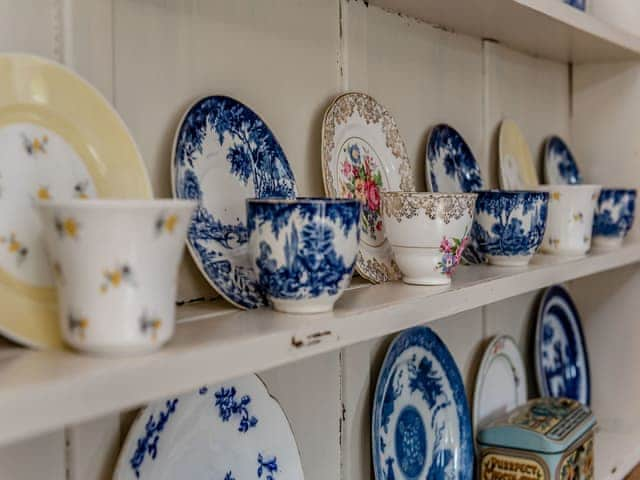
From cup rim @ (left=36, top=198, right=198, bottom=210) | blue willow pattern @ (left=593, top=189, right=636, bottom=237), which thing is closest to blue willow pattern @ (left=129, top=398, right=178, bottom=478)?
cup rim @ (left=36, top=198, right=198, bottom=210)

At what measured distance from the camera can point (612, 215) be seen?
4.02ft

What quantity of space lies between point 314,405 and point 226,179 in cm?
30

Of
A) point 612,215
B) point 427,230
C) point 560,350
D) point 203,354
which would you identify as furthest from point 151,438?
point 560,350

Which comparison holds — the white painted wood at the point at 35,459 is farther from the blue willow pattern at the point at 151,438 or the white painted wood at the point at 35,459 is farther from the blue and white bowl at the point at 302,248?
the blue and white bowl at the point at 302,248

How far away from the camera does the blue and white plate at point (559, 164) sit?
1380 mm

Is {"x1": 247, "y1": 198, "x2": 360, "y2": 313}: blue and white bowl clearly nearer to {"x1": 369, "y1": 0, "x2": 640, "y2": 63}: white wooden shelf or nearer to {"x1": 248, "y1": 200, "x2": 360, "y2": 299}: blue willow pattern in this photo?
{"x1": 248, "y1": 200, "x2": 360, "y2": 299}: blue willow pattern

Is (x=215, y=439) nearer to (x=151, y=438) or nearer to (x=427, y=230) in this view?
(x=151, y=438)

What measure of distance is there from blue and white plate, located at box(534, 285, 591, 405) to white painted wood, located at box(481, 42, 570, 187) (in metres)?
0.24

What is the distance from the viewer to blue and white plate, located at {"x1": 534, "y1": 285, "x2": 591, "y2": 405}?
1.36 metres

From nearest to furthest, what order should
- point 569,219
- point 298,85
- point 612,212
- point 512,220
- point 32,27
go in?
point 32,27
point 298,85
point 512,220
point 569,219
point 612,212

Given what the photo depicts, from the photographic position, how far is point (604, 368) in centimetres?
149

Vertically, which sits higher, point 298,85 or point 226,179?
point 298,85

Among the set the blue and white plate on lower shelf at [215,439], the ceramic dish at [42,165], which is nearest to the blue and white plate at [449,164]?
the blue and white plate on lower shelf at [215,439]

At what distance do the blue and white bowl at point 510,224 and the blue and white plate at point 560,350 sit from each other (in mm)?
425
